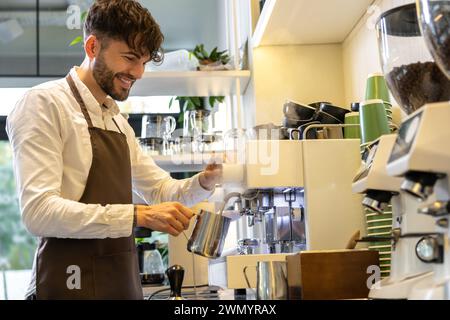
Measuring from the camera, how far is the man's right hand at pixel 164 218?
4.26ft

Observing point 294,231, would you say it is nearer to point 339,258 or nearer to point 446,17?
point 339,258

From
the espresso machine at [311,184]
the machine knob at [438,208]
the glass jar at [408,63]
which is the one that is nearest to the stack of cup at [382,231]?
the espresso machine at [311,184]

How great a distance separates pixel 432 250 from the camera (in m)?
0.87

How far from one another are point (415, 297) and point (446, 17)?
433 mm

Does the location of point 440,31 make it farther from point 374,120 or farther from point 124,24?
point 124,24

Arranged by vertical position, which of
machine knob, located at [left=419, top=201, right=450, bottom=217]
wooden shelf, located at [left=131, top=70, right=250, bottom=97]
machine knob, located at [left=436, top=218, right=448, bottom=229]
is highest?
wooden shelf, located at [left=131, top=70, right=250, bottom=97]

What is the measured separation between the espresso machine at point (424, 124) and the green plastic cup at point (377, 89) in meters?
0.43

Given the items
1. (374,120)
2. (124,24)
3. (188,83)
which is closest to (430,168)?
(374,120)

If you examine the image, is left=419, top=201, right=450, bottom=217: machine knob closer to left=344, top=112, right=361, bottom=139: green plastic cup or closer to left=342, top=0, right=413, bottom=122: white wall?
left=344, top=112, right=361, bottom=139: green plastic cup

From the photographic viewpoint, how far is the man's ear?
157 cm

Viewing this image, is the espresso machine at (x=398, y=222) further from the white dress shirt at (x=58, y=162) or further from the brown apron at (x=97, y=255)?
the brown apron at (x=97, y=255)

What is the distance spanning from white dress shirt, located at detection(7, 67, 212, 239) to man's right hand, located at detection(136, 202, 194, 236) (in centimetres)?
3

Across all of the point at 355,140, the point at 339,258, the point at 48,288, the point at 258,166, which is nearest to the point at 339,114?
the point at 355,140

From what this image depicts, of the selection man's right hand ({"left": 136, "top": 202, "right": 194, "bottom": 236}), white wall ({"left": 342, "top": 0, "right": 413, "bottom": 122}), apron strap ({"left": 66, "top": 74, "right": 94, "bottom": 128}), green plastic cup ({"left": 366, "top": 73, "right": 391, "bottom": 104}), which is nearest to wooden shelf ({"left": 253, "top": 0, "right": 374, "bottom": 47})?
white wall ({"left": 342, "top": 0, "right": 413, "bottom": 122})
